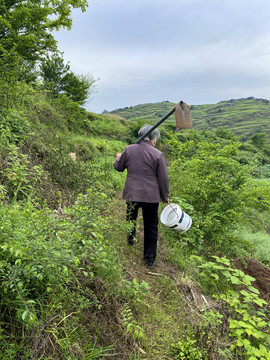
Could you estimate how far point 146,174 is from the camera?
9.75 ft

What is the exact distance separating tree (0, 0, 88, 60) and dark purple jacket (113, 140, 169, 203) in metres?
7.55

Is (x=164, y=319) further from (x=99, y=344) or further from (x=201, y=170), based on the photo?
(x=201, y=170)

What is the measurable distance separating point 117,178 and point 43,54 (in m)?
8.40

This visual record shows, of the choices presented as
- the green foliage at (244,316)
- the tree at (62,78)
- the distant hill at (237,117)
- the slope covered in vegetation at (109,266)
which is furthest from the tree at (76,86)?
the distant hill at (237,117)

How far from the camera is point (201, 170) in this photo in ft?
15.3

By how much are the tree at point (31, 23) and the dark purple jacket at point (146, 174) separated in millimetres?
7547

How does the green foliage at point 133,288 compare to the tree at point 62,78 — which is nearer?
the green foliage at point 133,288

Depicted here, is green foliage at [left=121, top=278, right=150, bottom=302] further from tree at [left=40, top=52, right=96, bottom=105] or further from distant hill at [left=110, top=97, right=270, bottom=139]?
distant hill at [left=110, top=97, right=270, bottom=139]

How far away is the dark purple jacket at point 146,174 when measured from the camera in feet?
9.63

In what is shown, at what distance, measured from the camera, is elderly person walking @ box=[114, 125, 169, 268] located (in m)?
2.94

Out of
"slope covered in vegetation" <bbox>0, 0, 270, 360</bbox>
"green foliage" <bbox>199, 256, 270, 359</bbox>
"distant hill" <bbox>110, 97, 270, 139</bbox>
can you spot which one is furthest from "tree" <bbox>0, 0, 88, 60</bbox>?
"distant hill" <bbox>110, 97, 270, 139</bbox>

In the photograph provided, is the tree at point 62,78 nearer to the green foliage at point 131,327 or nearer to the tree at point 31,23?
the tree at point 31,23

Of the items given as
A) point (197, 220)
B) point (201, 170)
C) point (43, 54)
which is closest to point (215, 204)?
point (197, 220)

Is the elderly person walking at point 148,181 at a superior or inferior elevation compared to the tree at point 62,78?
inferior
